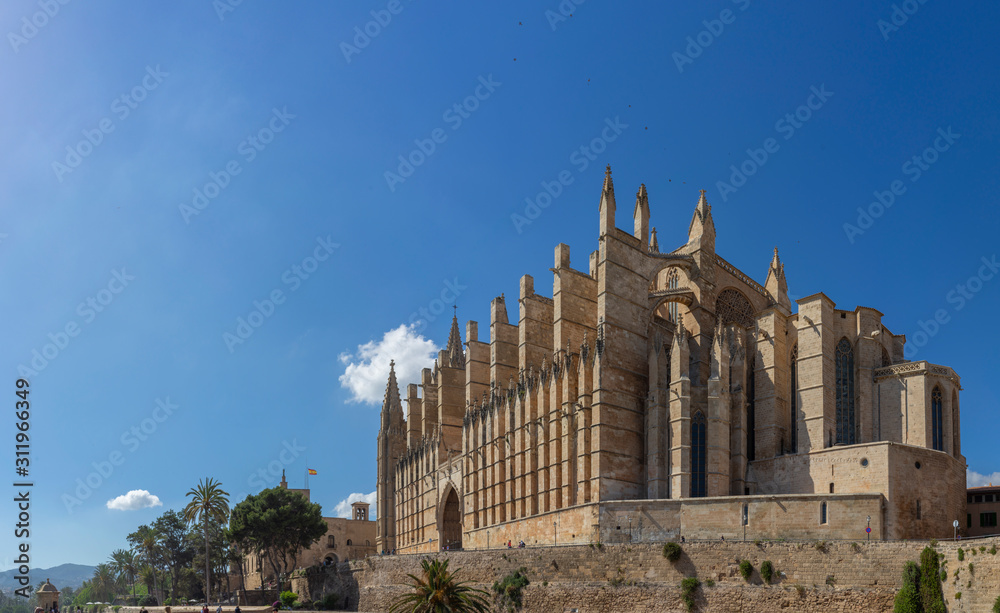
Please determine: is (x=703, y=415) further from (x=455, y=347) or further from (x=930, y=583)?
(x=455, y=347)

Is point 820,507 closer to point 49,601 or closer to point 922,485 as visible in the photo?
point 922,485

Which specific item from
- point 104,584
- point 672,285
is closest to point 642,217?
point 672,285

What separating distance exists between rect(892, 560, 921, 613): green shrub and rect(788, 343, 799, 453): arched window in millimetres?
10180

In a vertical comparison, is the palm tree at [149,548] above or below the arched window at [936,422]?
below

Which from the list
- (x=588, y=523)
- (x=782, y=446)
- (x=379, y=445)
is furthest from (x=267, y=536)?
(x=782, y=446)

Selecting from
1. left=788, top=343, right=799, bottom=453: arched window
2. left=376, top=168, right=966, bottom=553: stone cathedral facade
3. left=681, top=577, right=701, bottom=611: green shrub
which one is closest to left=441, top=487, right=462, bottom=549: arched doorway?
left=376, top=168, right=966, bottom=553: stone cathedral facade

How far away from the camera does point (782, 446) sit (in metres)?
38.1

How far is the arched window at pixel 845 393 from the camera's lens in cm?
3816

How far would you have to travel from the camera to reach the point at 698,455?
123 ft

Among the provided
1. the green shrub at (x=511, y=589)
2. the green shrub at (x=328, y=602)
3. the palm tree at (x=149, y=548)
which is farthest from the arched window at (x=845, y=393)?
the palm tree at (x=149, y=548)

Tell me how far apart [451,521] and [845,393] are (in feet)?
92.4

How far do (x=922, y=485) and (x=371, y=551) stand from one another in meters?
55.4

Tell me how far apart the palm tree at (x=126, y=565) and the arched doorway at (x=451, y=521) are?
172 ft

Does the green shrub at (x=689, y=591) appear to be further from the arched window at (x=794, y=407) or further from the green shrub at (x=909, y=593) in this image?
the arched window at (x=794, y=407)
